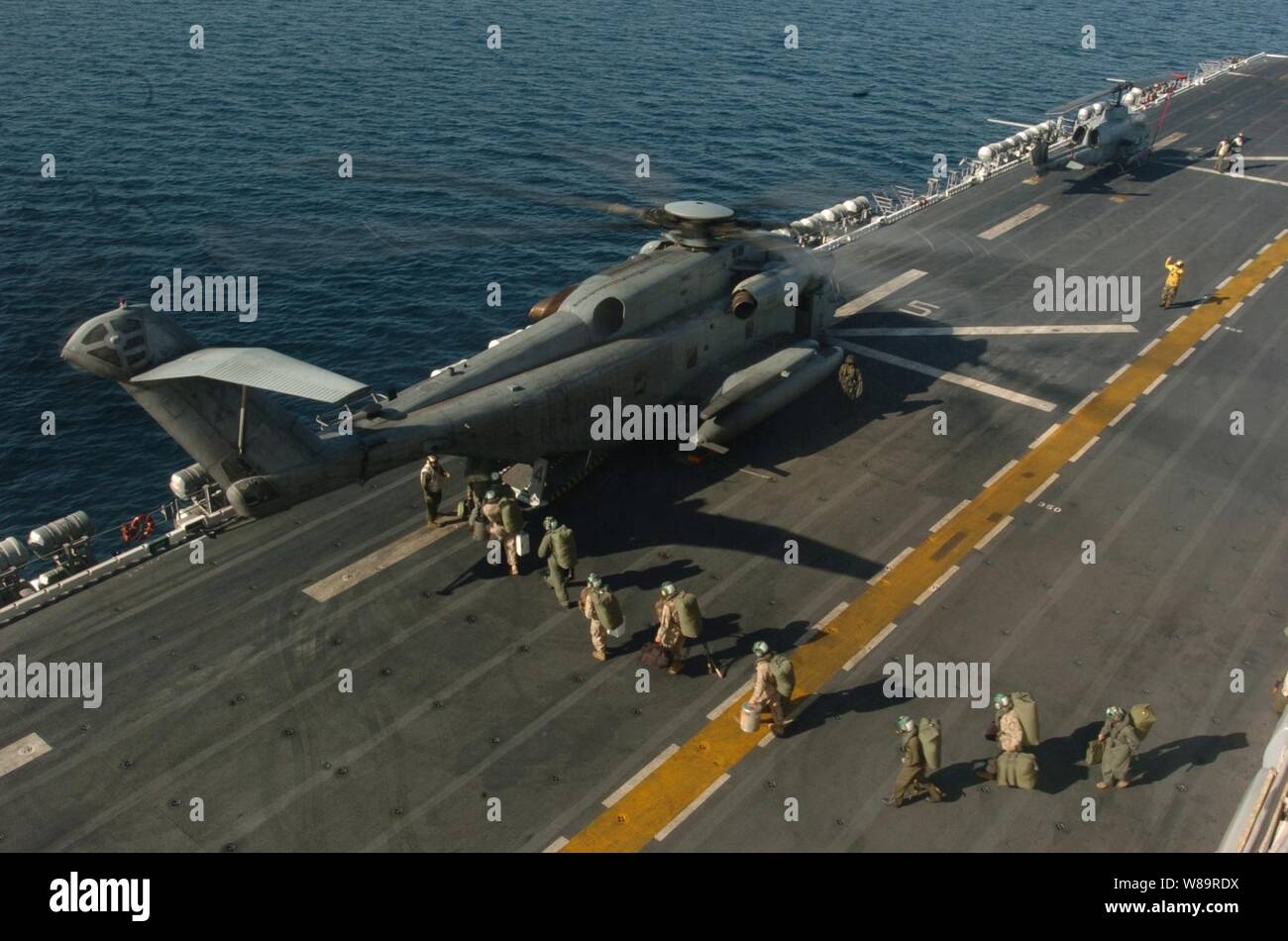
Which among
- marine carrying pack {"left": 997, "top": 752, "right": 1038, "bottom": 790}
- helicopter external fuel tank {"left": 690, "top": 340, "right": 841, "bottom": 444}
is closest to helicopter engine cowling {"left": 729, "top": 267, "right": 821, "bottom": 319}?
helicopter external fuel tank {"left": 690, "top": 340, "right": 841, "bottom": 444}

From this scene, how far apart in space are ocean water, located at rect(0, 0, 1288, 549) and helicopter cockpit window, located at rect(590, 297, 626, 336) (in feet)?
6.40

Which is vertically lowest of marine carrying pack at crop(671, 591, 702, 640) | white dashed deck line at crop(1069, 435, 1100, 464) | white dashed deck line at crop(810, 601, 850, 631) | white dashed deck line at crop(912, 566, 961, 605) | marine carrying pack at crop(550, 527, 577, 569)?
white dashed deck line at crop(810, 601, 850, 631)

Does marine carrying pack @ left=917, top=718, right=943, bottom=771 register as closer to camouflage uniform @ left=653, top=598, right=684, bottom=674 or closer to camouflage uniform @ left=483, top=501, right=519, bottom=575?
camouflage uniform @ left=653, top=598, right=684, bottom=674

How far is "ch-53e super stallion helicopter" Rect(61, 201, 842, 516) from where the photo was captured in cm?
1716

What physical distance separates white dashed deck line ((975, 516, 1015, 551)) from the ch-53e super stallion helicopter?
270 inches

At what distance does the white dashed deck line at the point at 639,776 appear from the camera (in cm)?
1758

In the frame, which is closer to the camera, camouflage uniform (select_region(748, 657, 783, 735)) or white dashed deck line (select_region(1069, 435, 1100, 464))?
camouflage uniform (select_region(748, 657, 783, 735))

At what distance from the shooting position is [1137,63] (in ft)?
326

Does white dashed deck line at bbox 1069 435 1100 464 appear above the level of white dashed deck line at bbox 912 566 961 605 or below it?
above

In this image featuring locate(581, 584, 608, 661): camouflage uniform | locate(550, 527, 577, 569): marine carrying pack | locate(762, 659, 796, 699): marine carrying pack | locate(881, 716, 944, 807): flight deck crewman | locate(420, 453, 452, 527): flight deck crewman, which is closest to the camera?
locate(881, 716, 944, 807): flight deck crewman

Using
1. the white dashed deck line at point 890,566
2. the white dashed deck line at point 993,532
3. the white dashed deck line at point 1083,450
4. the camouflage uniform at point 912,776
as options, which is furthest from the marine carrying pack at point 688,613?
the white dashed deck line at point 1083,450

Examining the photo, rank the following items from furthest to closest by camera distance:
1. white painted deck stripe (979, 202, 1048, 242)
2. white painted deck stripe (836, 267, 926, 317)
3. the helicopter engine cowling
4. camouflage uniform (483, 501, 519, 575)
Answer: white painted deck stripe (979, 202, 1048, 242) → white painted deck stripe (836, 267, 926, 317) → the helicopter engine cowling → camouflage uniform (483, 501, 519, 575)
